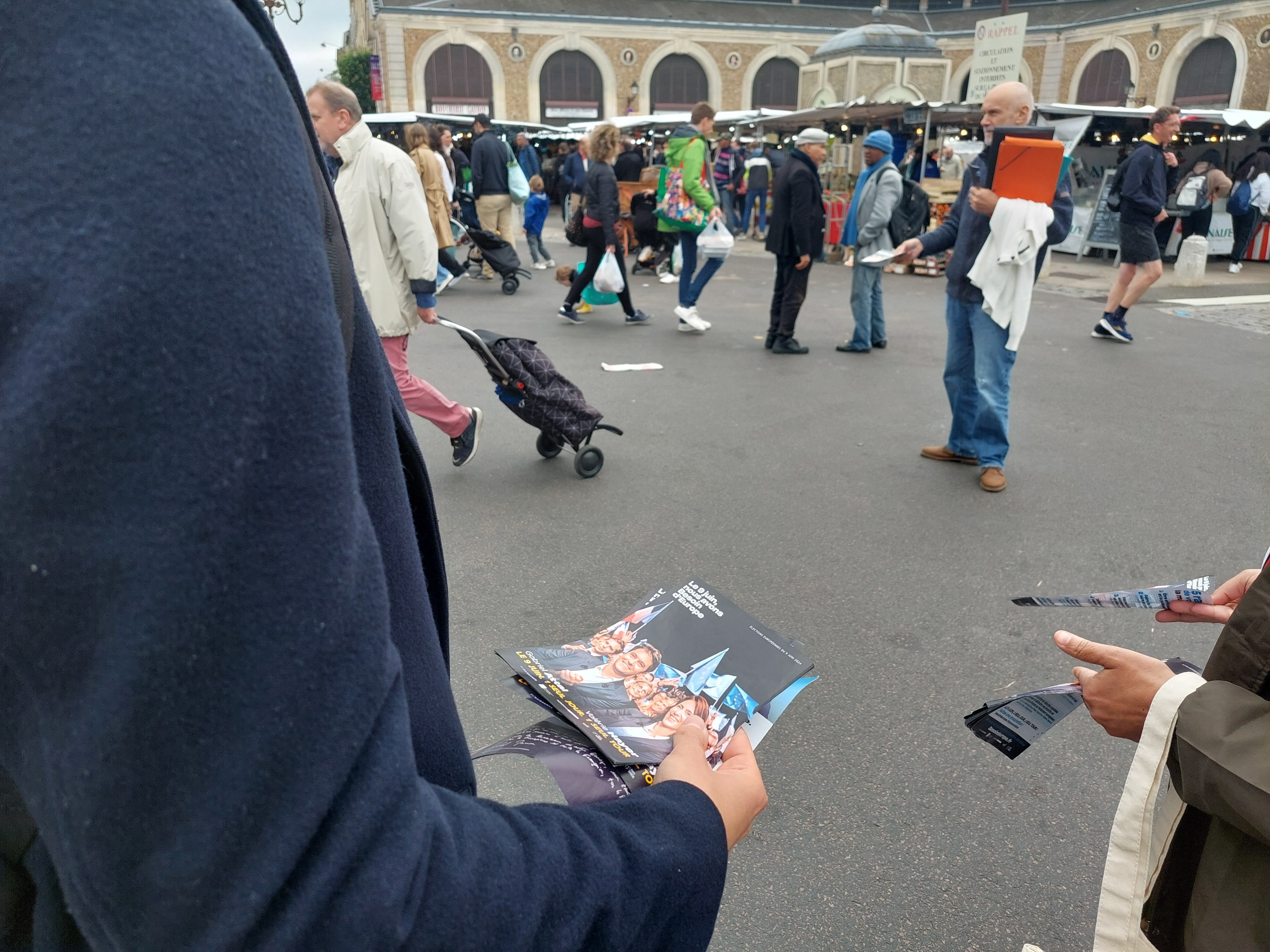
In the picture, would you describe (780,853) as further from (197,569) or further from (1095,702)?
(197,569)

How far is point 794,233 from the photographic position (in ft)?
26.7

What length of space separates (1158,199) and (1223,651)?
9075 millimetres

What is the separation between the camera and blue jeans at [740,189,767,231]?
700 inches

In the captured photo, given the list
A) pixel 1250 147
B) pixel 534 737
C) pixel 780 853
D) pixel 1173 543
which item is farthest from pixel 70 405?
pixel 1250 147

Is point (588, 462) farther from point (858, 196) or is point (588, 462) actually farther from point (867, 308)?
point (858, 196)

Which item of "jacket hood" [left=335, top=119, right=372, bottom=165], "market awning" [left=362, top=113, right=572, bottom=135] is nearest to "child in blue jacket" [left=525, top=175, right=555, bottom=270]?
"market awning" [left=362, top=113, right=572, bottom=135]

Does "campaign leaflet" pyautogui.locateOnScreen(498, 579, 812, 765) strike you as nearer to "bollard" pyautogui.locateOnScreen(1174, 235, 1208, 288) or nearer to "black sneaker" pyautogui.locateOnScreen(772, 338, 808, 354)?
"black sneaker" pyautogui.locateOnScreen(772, 338, 808, 354)

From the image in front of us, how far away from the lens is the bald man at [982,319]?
507 centimetres

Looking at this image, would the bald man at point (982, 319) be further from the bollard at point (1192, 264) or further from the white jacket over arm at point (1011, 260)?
the bollard at point (1192, 264)

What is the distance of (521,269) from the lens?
37.1 feet

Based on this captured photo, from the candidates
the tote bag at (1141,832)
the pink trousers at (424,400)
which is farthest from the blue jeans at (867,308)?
the tote bag at (1141,832)

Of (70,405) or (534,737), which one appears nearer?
(70,405)

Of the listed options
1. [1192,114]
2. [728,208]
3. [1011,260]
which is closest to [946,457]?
[1011,260]

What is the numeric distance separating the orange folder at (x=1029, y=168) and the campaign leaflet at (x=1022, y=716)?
12.7 ft
